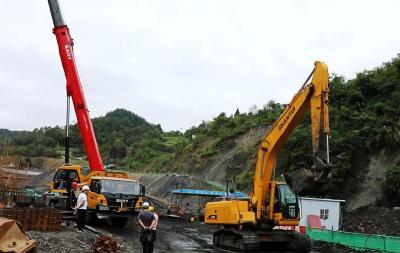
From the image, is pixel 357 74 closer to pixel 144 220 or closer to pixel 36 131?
pixel 144 220

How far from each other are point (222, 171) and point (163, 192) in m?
6.69

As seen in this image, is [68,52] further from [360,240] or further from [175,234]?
[360,240]

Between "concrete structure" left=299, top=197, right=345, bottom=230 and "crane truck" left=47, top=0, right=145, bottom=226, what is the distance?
848cm

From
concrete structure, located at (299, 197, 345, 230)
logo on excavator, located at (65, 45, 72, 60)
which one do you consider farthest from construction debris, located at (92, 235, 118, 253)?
concrete structure, located at (299, 197, 345, 230)

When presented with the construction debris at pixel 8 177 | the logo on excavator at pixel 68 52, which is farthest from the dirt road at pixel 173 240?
the logo on excavator at pixel 68 52

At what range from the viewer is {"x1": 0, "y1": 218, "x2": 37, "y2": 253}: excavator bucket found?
788cm

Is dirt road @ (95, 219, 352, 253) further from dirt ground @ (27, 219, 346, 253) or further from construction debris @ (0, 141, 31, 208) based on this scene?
construction debris @ (0, 141, 31, 208)

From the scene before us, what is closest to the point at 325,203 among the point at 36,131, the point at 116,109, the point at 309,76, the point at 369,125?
the point at 369,125

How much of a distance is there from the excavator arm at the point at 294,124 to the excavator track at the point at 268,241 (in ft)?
2.14

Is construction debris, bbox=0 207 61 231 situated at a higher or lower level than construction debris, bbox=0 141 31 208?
lower

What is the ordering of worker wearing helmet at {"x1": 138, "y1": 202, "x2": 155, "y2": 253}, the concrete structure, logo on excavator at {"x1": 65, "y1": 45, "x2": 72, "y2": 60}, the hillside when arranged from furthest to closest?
the hillside
the concrete structure
logo on excavator at {"x1": 65, "y1": 45, "x2": 72, "y2": 60}
worker wearing helmet at {"x1": 138, "y1": 202, "x2": 155, "y2": 253}

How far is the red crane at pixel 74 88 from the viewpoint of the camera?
76.7ft

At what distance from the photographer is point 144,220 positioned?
13.9m

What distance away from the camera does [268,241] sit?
57.2 ft
